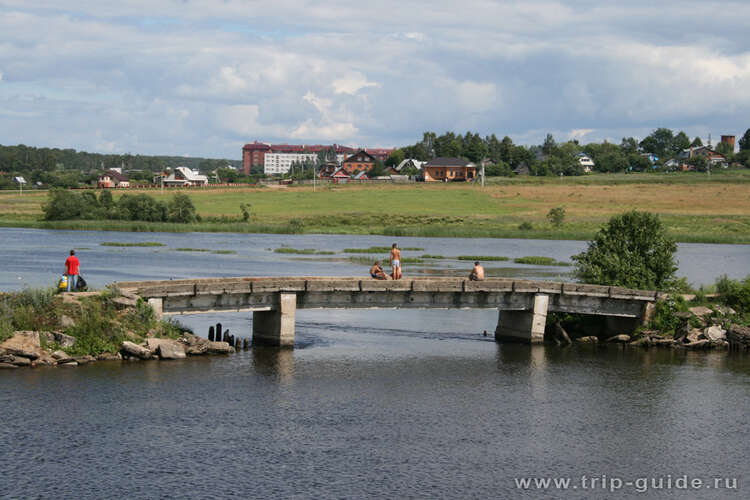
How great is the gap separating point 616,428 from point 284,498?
12.6m

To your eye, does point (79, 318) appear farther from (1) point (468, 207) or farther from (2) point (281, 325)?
(1) point (468, 207)

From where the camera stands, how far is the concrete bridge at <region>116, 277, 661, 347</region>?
37.3m

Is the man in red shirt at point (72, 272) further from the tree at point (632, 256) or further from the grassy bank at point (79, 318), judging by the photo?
the tree at point (632, 256)

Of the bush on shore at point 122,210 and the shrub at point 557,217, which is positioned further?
the bush on shore at point 122,210

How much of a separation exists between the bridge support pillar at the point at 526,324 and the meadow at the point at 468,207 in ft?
227

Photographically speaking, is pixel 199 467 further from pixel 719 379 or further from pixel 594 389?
pixel 719 379

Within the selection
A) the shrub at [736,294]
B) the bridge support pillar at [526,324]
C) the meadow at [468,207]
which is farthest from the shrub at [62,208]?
the shrub at [736,294]

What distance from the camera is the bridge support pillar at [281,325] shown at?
129ft

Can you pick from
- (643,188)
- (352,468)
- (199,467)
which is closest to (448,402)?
(352,468)

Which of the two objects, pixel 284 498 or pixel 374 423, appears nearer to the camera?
pixel 284 498

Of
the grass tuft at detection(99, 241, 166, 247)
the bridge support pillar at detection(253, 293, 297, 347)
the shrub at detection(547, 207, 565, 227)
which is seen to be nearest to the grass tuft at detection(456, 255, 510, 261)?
the grass tuft at detection(99, 241, 166, 247)

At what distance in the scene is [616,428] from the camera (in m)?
30.3

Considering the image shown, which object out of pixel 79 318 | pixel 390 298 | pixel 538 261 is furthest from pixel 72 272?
pixel 538 261

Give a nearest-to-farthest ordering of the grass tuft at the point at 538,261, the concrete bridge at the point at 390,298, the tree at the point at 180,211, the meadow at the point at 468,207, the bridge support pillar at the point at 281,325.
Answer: the concrete bridge at the point at 390,298
the bridge support pillar at the point at 281,325
the grass tuft at the point at 538,261
the meadow at the point at 468,207
the tree at the point at 180,211
